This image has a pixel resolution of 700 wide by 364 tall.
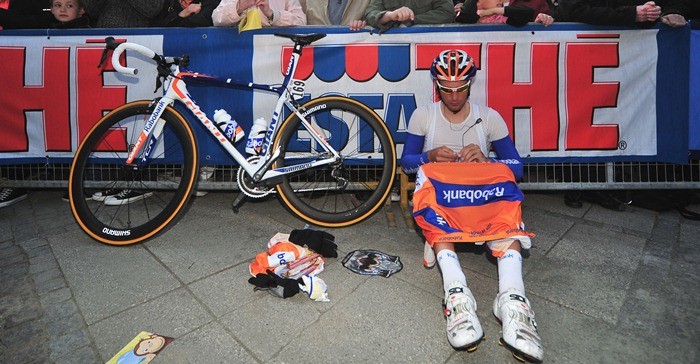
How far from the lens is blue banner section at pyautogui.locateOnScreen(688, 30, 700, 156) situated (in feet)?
13.1

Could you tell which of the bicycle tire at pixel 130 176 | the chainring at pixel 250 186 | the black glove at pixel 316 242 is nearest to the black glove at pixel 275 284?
the black glove at pixel 316 242

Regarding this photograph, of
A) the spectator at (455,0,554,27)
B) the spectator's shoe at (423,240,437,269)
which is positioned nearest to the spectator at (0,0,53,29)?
the spectator at (455,0,554,27)

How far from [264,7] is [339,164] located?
196 centimetres

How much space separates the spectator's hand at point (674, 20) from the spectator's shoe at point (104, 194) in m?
5.99

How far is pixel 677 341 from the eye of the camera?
2.12m

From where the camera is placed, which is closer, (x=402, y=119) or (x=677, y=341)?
(x=677, y=341)

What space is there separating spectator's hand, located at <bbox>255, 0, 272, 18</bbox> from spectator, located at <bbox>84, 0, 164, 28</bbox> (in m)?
1.22

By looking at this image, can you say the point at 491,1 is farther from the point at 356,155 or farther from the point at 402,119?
the point at 356,155

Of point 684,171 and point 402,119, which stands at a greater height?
point 402,119

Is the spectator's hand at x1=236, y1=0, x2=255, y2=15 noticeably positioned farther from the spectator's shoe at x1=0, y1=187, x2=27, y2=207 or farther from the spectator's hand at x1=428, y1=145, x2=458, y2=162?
the spectator's shoe at x1=0, y1=187, x2=27, y2=207

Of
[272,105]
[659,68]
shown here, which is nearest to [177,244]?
[272,105]

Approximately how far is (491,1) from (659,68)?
1.86 meters

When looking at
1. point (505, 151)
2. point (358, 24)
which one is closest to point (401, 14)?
point (358, 24)

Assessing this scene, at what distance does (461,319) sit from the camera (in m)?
2.08
